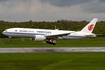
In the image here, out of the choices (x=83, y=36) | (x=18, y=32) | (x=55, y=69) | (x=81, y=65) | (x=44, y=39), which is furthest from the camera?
(x=83, y=36)

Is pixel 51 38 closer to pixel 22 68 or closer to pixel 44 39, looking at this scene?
pixel 44 39

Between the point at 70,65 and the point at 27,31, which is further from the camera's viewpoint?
the point at 27,31

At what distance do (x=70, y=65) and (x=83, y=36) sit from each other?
48.0 meters

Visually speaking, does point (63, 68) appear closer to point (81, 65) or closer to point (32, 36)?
point (81, 65)

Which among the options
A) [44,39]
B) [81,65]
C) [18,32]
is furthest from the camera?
[18,32]

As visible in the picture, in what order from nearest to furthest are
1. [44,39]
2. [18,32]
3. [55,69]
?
[55,69] → [44,39] → [18,32]

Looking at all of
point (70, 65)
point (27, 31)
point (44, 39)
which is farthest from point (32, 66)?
point (27, 31)

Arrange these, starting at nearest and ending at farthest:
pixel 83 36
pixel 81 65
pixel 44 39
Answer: pixel 81 65, pixel 44 39, pixel 83 36

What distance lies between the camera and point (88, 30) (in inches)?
2744

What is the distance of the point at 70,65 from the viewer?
2080 centimetres

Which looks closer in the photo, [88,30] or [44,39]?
[44,39]

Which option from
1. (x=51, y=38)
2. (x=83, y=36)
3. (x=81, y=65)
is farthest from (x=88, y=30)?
(x=81, y=65)

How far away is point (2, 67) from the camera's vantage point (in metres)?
19.6

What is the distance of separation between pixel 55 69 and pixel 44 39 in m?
37.1
